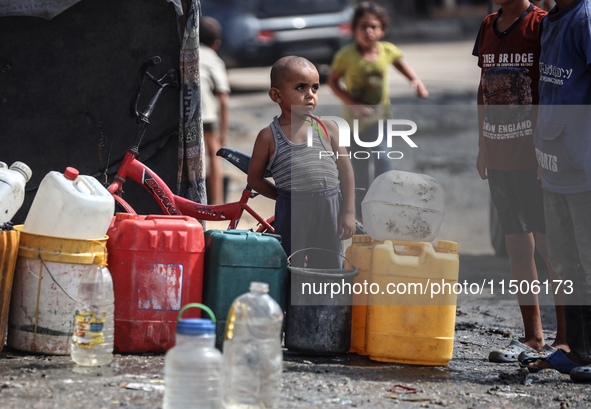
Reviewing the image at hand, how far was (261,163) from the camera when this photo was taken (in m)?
5.65

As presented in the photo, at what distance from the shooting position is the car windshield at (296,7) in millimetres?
17641

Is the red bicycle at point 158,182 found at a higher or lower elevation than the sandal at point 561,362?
higher

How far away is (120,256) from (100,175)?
5.07ft

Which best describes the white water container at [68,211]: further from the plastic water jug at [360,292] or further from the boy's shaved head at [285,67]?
the plastic water jug at [360,292]

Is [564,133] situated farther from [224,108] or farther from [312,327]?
[224,108]

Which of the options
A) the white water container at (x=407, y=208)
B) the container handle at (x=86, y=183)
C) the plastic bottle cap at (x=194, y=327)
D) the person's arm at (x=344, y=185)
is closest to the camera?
the plastic bottle cap at (x=194, y=327)

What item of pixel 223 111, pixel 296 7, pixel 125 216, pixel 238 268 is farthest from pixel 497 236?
pixel 296 7

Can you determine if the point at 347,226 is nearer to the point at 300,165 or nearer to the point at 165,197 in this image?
the point at 300,165

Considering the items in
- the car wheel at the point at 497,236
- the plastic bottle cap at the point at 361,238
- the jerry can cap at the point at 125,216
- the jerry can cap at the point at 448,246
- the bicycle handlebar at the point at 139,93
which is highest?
the bicycle handlebar at the point at 139,93

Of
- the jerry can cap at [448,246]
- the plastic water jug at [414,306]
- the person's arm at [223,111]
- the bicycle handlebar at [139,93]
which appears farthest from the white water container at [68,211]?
the person's arm at [223,111]

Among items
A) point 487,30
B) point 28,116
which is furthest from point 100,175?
point 487,30

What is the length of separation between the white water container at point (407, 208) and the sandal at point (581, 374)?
1144mm

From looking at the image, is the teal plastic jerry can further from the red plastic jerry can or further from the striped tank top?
the striped tank top

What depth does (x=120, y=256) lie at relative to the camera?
202 inches
